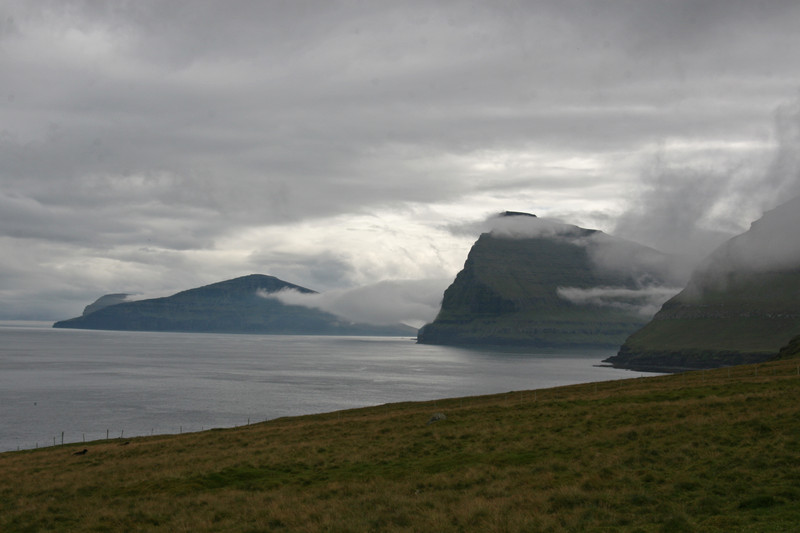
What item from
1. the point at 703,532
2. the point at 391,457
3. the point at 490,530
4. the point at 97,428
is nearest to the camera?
the point at 703,532

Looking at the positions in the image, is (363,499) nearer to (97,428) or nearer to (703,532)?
(703,532)

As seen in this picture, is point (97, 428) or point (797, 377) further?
point (97, 428)

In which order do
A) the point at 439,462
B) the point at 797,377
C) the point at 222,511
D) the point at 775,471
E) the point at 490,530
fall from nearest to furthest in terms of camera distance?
the point at 490,530
the point at 775,471
the point at 222,511
the point at 439,462
the point at 797,377

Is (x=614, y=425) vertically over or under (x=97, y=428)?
over

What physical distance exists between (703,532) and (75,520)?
2184cm

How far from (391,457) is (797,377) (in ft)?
109

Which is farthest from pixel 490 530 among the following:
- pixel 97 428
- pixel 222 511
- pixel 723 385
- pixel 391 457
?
pixel 97 428

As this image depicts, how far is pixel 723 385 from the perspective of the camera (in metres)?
48.9

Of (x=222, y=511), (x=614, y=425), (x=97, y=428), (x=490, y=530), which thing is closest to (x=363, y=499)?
(x=222, y=511)

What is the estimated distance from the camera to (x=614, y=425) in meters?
35.5

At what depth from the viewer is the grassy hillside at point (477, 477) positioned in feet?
64.4

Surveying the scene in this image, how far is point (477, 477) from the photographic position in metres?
26.4

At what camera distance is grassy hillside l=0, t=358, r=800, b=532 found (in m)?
19.6

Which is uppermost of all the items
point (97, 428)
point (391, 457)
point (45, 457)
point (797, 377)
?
point (797, 377)
